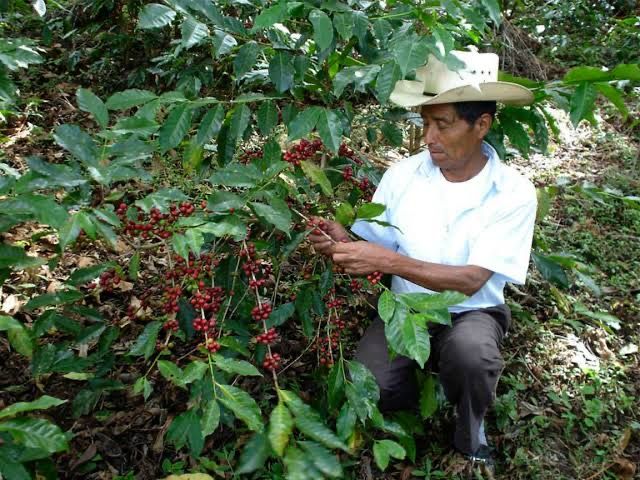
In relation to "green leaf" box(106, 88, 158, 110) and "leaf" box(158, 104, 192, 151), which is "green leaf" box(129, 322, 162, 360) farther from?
"green leaf" box(106, 88, 158, 110)

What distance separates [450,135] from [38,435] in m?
1.78

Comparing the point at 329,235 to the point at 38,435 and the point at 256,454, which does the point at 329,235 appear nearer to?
the point at 256,454

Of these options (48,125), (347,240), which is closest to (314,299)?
(347,240)

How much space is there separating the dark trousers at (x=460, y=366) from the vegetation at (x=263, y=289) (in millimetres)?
93

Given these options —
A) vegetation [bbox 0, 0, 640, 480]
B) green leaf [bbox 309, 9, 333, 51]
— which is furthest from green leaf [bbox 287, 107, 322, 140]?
green leaf [bbox 309, 9, 333, 51]

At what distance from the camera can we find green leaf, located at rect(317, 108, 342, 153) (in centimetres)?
210

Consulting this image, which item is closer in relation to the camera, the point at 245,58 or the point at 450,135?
the point at 245,58

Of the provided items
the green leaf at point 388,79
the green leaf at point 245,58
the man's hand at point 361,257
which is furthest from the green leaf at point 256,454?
the green leaf at point 245,58

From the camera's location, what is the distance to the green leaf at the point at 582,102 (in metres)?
2.28

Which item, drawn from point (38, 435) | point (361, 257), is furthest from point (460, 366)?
point (38, 435)

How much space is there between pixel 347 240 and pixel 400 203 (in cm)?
39

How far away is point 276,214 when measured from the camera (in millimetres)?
1816

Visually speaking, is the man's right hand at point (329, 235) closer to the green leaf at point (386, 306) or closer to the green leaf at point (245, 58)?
the green leaf at point (386, 306)

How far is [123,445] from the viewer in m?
2.53
